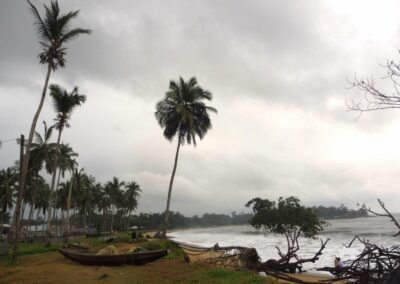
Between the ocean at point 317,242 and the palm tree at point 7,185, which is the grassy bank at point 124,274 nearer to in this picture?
the ocean at point 317,242

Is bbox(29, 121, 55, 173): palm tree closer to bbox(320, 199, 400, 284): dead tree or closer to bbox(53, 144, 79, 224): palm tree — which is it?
bbox(53, 144, 79, 224): palm tree

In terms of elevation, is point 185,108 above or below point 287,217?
above

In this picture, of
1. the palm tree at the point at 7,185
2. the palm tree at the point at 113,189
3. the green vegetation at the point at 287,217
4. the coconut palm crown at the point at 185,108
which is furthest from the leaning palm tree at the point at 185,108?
the palm tree at the point at 113,189

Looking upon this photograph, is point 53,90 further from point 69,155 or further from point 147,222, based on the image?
point 147,222

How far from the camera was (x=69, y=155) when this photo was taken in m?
38.9

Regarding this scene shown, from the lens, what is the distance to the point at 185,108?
3044 cm

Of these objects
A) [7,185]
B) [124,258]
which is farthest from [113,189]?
[124,258]

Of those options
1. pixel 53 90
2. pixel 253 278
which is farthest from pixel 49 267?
pixel 53 90

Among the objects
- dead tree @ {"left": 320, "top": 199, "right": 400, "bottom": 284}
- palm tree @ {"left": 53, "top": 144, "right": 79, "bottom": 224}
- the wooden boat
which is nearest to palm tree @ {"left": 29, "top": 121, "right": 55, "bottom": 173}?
palm tree @ {"left": 53, "top": 144, "right": 79, "bottom": 224}

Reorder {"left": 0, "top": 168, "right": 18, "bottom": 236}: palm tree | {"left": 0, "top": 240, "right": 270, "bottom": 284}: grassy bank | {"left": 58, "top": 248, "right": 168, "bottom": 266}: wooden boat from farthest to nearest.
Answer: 1. {"left": 0, "top": 168, "right": 18, "bottom": 236}: palm tree
2. {"left": 58, "top": 248, "right": 168, "bottom": 266}: wooden boat
3. {"left": 0, "top": 240, "right": 270, "bottom": 284}: grassy bank

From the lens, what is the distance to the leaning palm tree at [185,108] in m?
30.6

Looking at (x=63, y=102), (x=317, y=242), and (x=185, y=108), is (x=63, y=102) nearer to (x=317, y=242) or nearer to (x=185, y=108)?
(x=185, y=108)

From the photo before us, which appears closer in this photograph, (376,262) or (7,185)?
(376,262)

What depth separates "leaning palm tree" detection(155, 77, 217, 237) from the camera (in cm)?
3062
